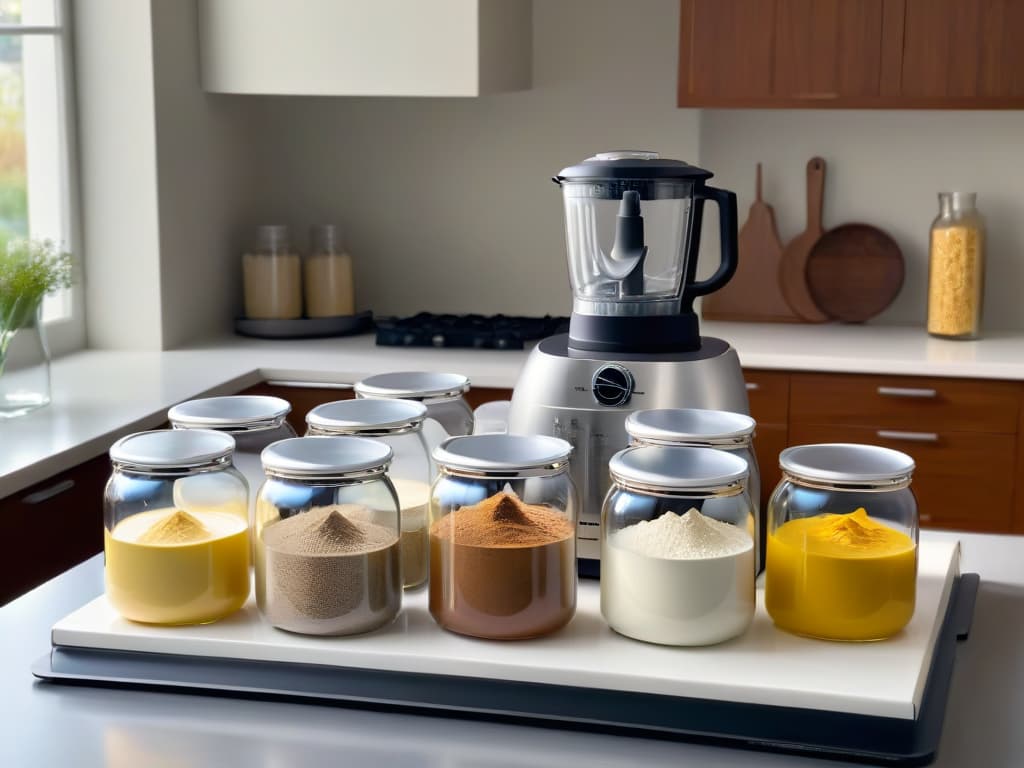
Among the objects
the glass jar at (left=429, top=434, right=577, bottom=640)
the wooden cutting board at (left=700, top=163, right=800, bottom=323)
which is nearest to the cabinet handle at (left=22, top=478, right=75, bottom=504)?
the glass jar at (left=429, top=434, right=577, bottom=640)

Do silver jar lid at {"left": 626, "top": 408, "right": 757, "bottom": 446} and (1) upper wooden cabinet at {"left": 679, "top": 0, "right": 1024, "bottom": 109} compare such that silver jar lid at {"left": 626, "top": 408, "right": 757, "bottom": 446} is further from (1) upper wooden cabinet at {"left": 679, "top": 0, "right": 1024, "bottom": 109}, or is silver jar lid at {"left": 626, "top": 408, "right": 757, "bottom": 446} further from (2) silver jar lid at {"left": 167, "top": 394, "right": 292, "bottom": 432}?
(1) upper wooden cabinet at {"left": 679, "top": 0, "right": 1024, "bottom": 109}

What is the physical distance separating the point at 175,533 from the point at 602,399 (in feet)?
1.46

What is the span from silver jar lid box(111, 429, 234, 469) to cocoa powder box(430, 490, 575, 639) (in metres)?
0.22

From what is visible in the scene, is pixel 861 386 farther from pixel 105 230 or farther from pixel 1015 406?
pixel 105 230

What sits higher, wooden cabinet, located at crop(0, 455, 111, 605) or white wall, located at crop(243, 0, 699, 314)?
white wall, located at crop(243, 0, 699, 314)

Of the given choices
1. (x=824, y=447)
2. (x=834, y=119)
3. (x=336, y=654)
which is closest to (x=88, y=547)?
(x=336, y=654)

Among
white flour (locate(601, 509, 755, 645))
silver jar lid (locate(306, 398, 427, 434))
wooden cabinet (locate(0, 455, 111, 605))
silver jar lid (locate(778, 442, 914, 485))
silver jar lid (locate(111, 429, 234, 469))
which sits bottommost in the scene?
wooden cabinet (locate(0, 455, 111, 605))

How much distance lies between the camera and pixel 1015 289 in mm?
3479

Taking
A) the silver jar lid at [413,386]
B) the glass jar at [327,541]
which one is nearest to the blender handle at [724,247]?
the silver jar lid at [413,386]

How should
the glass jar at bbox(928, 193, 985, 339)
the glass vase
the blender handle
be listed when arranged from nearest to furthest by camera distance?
1. the blender handle
2. the glass vase
3. the glass jar at bbox(928, 193, 985, 339)

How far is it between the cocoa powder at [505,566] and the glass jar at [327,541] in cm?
6

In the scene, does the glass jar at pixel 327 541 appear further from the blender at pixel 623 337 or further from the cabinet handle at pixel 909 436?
the cabinet handle at pixel 909 436

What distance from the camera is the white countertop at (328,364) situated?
8.46 ft

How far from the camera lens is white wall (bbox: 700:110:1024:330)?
3451mm
